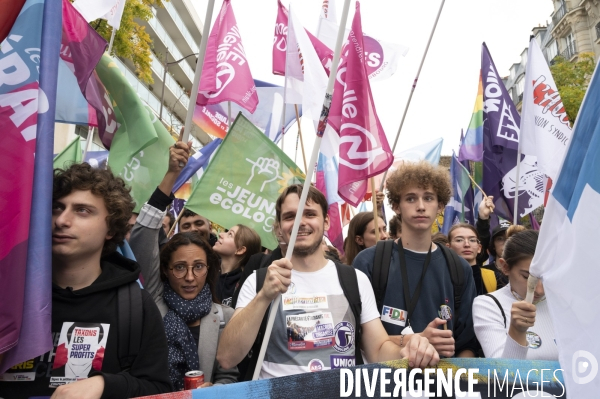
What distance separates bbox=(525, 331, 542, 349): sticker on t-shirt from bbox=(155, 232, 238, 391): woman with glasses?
1563 millimetres

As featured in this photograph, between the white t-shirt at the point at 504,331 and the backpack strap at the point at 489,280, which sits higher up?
the backpack strap at the point at 489,280

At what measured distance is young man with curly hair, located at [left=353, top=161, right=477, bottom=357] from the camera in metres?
3.22

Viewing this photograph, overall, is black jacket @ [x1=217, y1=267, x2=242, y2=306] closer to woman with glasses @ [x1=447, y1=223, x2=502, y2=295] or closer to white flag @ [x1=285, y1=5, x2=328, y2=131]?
white flag @ [x1=285, y1=5, x2=328, y2=131]

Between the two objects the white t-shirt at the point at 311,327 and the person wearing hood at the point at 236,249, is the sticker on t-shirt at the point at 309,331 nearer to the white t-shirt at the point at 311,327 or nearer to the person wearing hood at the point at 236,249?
the white t-shirt at the point at 311,327

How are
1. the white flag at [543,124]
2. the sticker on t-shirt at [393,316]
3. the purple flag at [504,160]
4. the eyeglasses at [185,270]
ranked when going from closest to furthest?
1. the sticker on t-shirt at [393,316]
2. the eyeglasses at [185,270]
3. the white flag at [543,124]
4. the purple flag at [504,160]

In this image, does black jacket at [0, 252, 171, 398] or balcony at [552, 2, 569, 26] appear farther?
balcony at [552, 2, 569, 26]

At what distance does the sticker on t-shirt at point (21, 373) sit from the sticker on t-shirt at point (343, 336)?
1326 mm

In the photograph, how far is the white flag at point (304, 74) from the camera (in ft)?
18.1

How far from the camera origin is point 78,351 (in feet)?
7.11

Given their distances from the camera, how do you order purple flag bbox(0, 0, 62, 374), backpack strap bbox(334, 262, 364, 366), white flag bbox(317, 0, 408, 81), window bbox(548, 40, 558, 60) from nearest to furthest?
purple flag bbox(0, 0, 62, 374) → backpack strap bbox(334, 262, 364, 366) → white flag bbox(317, 0, 408, 81) → window bbox(548, 40, 558, 60)

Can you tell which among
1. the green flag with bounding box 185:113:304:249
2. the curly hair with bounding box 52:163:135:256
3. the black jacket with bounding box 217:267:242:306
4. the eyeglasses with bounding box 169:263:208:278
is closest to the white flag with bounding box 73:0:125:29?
the green flag with bounding box 185:113:304:249

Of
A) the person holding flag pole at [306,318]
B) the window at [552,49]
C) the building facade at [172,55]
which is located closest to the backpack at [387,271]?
the person holding flag pole at [306,318]

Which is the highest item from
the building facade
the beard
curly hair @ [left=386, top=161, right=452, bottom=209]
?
the building facade

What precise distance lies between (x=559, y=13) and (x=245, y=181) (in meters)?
43.8
